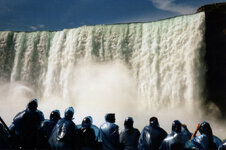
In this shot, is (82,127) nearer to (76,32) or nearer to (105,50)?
(105,50)

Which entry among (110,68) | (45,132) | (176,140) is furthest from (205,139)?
(110,68)

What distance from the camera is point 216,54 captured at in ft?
46.3

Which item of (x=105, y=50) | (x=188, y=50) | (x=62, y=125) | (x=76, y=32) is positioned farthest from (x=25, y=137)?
(x=76, y=32)

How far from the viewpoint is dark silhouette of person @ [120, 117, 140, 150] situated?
479 centimetres

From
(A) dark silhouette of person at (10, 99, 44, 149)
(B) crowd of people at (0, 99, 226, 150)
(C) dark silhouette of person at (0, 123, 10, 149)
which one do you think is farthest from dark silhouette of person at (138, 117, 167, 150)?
(C) dark silhouette of person at (0, 123, 10, 149)

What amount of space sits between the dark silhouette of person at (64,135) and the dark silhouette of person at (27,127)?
0.44 metres

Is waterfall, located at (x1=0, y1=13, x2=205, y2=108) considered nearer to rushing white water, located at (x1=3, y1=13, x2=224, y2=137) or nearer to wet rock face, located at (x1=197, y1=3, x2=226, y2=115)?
rushing white water, located at (x1=3, y1=13, x2=224, y2=137)

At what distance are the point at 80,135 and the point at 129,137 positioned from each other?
95 cm

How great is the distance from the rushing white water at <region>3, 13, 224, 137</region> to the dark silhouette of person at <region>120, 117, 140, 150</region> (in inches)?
362

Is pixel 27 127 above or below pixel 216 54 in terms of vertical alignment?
below

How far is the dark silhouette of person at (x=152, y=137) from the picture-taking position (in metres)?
4.39

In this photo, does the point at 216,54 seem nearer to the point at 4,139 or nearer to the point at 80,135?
the point at 80,135

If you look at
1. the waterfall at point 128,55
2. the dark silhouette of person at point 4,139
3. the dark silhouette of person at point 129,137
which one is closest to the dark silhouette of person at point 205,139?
the dark silhouette of person at point 129,137

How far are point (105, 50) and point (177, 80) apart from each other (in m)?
5.58
